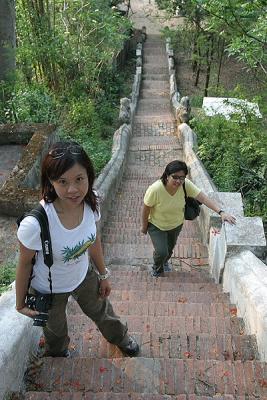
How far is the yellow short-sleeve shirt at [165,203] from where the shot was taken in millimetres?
4559

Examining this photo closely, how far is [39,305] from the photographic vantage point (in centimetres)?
262

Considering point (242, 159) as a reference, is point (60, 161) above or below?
above

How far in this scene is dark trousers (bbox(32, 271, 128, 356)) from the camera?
2.86m

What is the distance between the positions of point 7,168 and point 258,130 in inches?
167

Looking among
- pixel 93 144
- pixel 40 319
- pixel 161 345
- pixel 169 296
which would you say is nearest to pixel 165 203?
pixel 169 296

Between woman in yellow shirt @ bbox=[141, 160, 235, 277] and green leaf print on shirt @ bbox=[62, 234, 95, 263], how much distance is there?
179 centimetres

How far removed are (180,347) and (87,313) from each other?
830 millimetres

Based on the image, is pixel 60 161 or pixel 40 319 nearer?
pixel 60 161

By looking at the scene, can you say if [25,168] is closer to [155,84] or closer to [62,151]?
[62,151]

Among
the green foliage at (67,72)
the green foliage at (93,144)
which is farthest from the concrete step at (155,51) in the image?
the green foliage at (93,144)

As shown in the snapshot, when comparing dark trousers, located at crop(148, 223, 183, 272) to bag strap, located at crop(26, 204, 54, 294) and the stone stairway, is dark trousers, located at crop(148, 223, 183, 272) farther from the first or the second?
bag strap, located at crop(26, 204, 54, 294)

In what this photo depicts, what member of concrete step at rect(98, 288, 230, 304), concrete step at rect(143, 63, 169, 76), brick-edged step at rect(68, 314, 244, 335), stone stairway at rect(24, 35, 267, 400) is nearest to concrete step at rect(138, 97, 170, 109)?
concrete step at rect(143, 63, 169, 76)

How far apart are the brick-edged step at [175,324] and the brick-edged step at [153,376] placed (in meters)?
0.65

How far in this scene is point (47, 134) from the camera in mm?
7527
